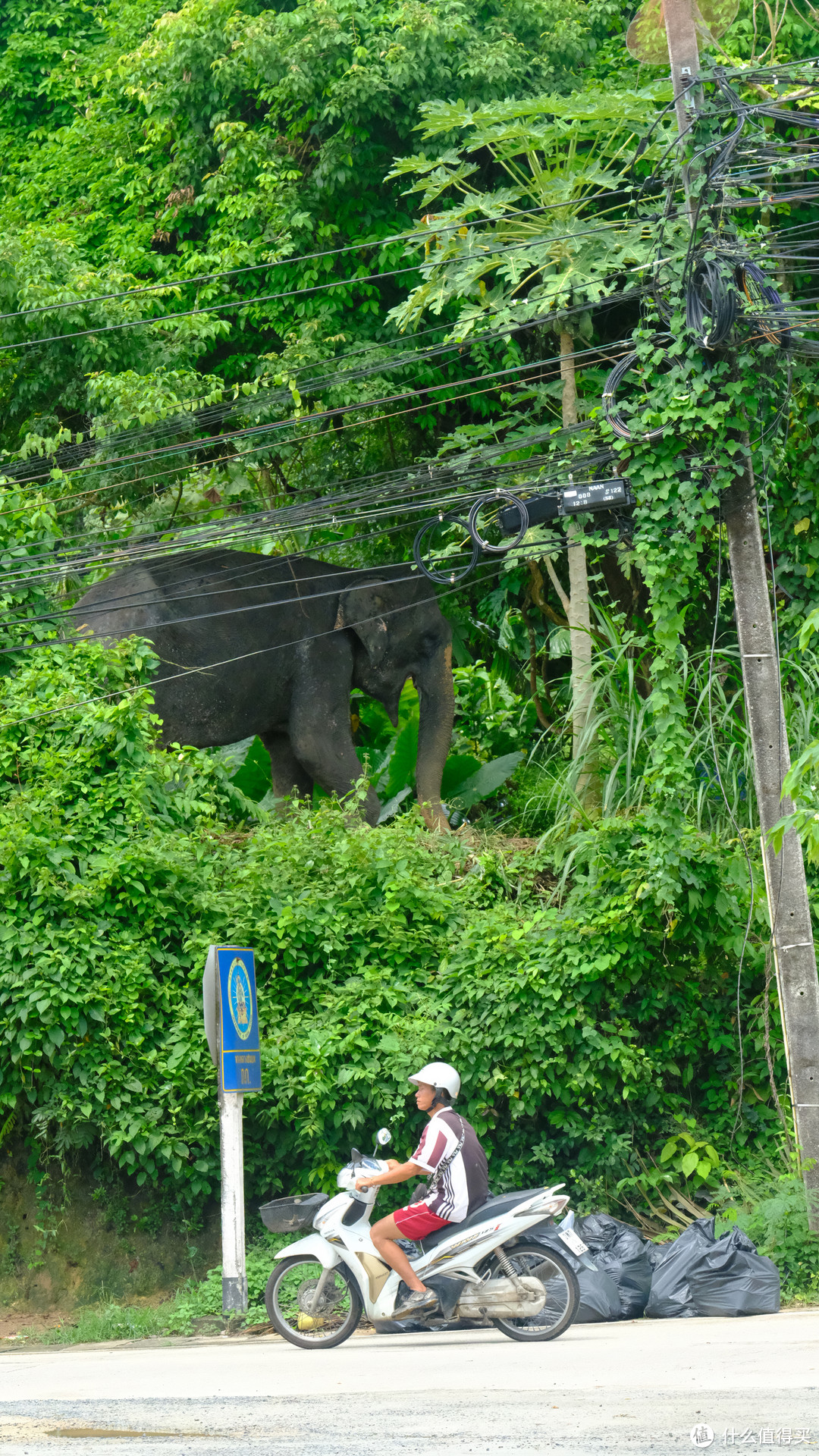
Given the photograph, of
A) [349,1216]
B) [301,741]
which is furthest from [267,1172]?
[301,741]

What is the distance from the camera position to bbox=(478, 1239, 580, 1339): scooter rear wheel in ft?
22.4

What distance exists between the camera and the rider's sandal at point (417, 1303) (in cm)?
686

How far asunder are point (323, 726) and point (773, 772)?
4.45 meters

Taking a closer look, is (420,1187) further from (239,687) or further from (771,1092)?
(239,687)

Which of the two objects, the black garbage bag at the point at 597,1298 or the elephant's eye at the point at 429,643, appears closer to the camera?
the black garbage bag at the point at 597,1298

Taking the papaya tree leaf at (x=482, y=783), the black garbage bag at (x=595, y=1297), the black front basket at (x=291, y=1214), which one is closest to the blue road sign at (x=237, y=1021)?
the black front basket at (x=291, y=1214)

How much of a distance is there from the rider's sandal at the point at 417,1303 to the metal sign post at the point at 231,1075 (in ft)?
4.94

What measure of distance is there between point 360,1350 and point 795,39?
1105cm

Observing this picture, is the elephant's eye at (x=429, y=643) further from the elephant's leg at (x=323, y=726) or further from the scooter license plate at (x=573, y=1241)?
the scooter license plate at (x=573, y=1241)

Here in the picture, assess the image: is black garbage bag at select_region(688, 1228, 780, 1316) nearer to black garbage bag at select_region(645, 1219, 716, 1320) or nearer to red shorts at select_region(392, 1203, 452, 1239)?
black garbage bag at select_region(645, 1219, 716, 1320)

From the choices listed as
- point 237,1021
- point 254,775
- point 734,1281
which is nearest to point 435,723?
point 254,775

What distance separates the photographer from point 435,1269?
6.86 meters

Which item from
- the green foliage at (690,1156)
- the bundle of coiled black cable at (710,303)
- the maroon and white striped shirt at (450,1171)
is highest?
the bundle of coiled black cable at (710,303)

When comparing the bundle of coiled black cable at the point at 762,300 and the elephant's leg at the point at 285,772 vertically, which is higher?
the bundle of coiled black cable at the point at 762,300
